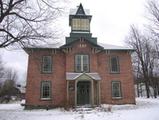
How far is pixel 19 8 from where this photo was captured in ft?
48.3

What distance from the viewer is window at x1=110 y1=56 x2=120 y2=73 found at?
25.2 m

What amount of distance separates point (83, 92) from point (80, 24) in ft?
29.4

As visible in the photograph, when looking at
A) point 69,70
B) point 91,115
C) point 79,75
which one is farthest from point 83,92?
point 91,115

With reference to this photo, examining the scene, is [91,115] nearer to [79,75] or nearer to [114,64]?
[79,75]

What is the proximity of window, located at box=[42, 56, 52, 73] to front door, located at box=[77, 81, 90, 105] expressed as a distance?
3.88 meters

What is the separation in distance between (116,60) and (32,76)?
10.2 metres

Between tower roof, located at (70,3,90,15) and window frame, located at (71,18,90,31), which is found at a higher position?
tower roof, located at (70,3,90,15)

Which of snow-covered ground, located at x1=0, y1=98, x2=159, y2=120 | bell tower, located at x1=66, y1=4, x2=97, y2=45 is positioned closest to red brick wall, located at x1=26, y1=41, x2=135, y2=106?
bell tower, located at x1=66, y1=4, x2=97, y2=45

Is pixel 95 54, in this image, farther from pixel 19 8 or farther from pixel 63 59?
pixel 19 8

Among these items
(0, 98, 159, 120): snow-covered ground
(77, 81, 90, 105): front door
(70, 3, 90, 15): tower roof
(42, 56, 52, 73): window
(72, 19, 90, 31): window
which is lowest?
(0, 98, 159, 120): snow-covered ground

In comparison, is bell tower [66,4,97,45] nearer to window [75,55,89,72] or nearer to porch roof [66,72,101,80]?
window [75,55,89,72]

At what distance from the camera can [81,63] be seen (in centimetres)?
2438

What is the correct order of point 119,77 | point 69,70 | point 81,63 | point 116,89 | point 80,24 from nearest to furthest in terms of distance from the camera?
point 69,70 → point 81,63 → point 116,89 → point 119,77 → point 80,24

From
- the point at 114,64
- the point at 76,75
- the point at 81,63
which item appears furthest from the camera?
the point at 114,64
